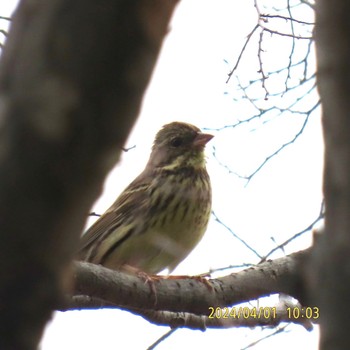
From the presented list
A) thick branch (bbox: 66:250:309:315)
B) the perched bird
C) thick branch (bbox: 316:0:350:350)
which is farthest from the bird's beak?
thick branch (bbox: 316:0:350:350)

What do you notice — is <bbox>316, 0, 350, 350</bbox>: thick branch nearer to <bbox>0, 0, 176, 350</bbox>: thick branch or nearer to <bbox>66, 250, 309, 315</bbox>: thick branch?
<bbox>0, 0, 176, 350</bbox>: thick branch

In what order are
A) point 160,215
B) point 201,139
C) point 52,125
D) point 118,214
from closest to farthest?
point 52,125 < point 160,215 < point 118,214 < point 201,139

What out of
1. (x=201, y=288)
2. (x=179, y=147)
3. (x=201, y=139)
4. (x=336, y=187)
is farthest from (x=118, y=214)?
(x=336, y=187)

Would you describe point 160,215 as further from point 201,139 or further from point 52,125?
point 52,125

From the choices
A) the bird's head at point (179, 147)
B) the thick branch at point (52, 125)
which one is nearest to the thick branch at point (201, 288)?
the bird's head at point (179, 147)

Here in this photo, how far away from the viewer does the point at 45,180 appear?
156cm

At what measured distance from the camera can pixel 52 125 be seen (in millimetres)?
1542

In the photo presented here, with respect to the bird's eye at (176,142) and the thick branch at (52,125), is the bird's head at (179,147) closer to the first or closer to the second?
the bird's eye at (176,142)

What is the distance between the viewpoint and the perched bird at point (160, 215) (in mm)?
7266

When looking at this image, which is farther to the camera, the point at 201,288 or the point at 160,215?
the point at 160,215

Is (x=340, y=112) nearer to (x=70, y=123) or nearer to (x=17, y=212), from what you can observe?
(x=70, y=123)

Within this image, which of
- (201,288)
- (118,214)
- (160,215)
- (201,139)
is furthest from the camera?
(201,139)

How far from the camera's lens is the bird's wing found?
7.75 meters

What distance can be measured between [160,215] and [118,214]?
0.66 m
